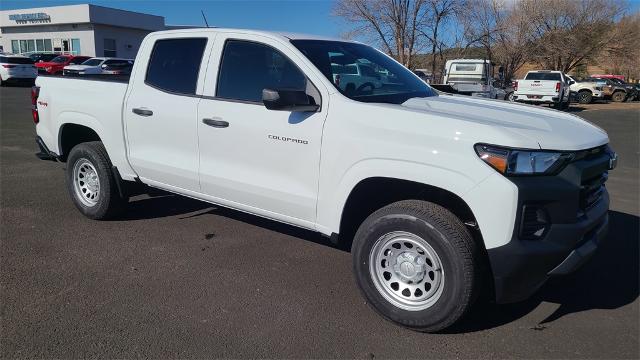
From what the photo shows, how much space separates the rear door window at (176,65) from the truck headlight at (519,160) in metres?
2.61

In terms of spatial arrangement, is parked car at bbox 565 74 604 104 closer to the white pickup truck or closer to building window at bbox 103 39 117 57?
the white pickup truck

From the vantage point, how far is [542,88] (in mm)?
23266

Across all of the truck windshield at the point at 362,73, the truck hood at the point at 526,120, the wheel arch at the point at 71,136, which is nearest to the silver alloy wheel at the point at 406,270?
the truck hood at the point at 526,120

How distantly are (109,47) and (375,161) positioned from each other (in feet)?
174

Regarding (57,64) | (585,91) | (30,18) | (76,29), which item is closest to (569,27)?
(585,91)

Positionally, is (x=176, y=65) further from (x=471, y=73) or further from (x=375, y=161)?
(x=471, y=73)

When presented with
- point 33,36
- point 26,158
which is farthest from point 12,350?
point 33,36

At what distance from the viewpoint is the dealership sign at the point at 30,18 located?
51719 mm

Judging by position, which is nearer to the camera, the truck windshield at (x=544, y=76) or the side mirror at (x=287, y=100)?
the side mirror at (x=287, y=100)

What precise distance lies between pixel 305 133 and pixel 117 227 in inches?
105

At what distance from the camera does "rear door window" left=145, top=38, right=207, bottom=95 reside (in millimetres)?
4496

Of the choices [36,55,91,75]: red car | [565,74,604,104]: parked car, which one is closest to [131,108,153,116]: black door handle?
[36,55,91,75]: red car

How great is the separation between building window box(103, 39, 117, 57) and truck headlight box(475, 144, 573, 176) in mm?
52846

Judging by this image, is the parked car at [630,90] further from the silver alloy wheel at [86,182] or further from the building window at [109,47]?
the building window at [109,47]
